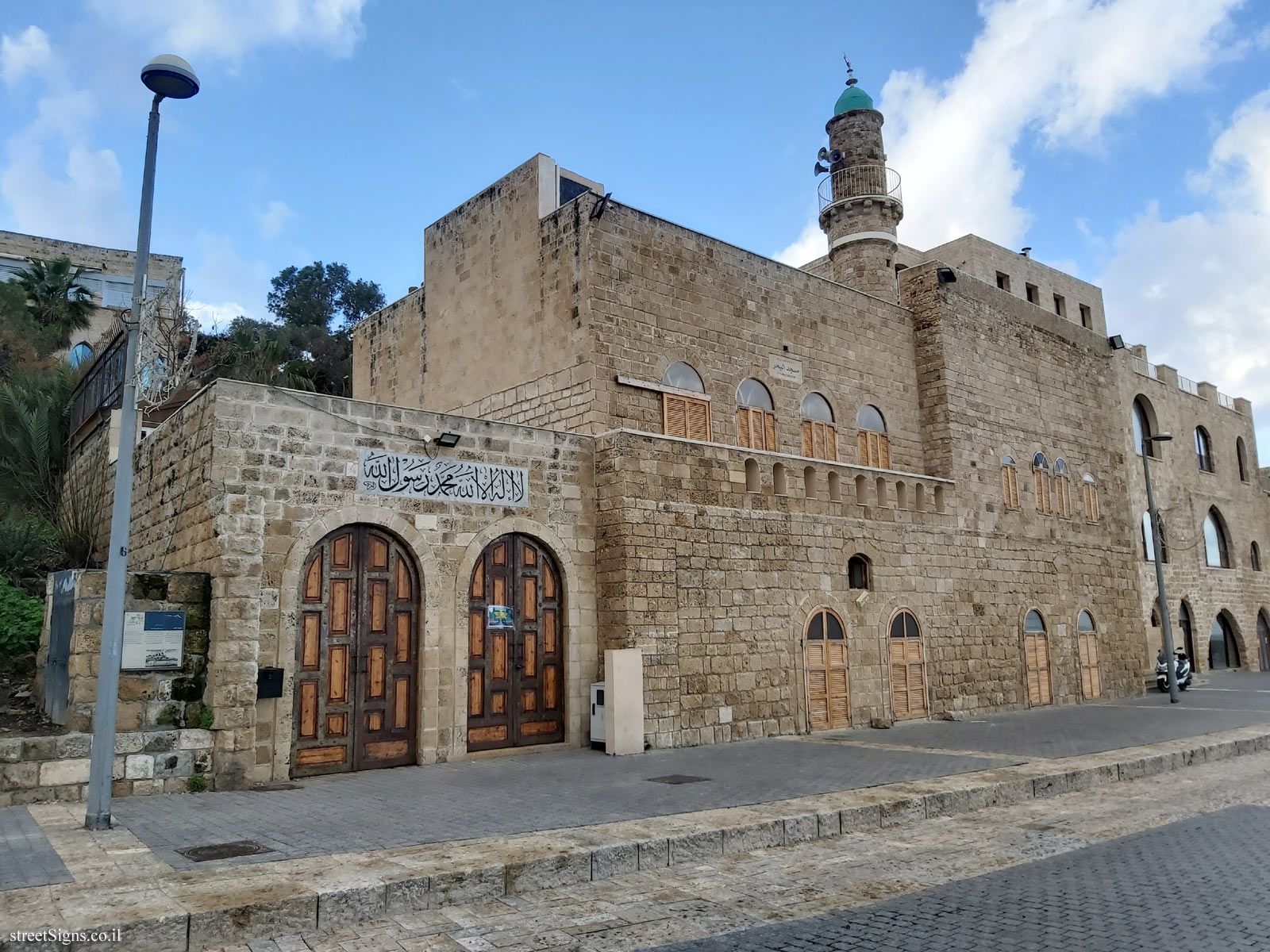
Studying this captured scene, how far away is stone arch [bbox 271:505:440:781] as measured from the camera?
8.86 metres

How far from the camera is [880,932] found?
446 centimetres

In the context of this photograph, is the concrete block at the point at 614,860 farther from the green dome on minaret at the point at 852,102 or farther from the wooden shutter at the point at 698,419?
the green dome on minaret at the point at 852,102

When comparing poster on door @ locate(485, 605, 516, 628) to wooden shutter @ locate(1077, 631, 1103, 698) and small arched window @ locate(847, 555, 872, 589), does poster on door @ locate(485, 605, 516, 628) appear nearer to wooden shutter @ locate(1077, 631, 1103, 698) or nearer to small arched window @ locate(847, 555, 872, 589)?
small arched window @ locate(847, 555, 872, 589)

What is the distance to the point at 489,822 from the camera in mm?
6590

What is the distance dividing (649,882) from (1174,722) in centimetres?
1222

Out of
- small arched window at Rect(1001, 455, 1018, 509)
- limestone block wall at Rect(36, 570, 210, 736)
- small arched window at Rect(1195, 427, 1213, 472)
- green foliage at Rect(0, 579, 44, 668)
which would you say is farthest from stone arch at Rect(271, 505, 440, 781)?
small arched window at Rect(1195, 427, 1213, 472)

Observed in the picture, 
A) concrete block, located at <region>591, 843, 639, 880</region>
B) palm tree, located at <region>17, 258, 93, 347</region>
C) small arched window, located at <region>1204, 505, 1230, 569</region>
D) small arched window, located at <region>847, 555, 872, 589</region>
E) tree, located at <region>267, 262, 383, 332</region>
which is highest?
tree, located at <region>267, 262, 383, 332</region>

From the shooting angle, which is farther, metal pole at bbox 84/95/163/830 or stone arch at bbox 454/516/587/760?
stone arch at bbox 454/516/587/760

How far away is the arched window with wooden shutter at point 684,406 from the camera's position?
44.4 ft

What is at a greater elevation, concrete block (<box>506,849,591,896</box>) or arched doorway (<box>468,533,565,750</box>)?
arched doorway (<box>468,533,565,750</box>)

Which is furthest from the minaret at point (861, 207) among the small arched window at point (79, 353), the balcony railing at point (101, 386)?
the small arched window at point (79, 353)

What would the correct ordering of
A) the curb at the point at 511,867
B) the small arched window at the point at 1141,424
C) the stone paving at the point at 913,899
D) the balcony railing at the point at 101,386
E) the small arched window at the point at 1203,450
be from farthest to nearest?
the small arched window at the point at 1203,450
the small arched window at the point at 1141,424
the balcony railing at the point at 101,386
the stone paving at the point at 913,899
the curb at the point at 511,867

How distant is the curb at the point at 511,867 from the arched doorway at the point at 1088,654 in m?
11.4

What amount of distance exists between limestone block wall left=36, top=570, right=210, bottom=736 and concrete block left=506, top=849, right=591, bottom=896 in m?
4.55
